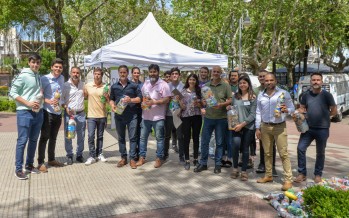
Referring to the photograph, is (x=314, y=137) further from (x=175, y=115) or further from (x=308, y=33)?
(x=308, y=33)

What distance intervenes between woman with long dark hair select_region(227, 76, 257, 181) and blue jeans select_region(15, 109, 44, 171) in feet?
10.2

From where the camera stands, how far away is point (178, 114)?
6633mm

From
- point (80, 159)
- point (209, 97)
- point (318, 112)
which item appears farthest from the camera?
point (80, 159)

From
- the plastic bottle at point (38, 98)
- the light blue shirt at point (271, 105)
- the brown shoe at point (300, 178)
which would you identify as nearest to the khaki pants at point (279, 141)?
the light blue shirt at point (271, 105)

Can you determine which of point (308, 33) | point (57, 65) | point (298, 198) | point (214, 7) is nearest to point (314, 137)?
point (298, 198)

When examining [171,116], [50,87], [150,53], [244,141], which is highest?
[150,53]

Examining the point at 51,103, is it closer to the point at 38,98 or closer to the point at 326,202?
the point at 38,98

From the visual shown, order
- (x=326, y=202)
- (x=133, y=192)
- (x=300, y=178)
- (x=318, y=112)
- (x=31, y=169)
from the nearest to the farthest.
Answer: (x=326, y=202) < (x=133, y=192) < (x=318, y=112) < (x=300, y=178) < (x=31, y=169)

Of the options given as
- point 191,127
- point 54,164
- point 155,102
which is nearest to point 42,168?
point 54,164

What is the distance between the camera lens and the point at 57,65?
634cm

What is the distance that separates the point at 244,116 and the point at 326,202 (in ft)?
7.86

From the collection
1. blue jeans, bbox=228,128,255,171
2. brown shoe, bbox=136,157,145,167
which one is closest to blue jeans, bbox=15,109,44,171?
brown shoe, bbox=136,157,145,167

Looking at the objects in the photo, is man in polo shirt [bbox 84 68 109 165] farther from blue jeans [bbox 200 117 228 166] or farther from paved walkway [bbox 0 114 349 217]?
blue jeans [bbox 200 117 228 166]

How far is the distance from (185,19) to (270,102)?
17475 millimetres
